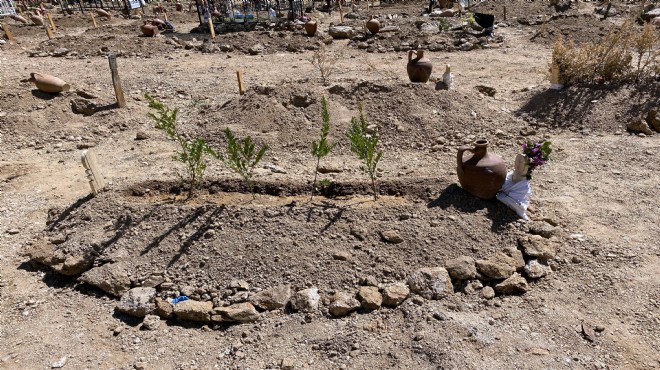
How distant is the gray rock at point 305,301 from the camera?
3869mm

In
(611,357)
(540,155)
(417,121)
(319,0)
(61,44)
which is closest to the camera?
(611,357)

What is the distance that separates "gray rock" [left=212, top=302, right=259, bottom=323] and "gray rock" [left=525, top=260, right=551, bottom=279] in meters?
2.57

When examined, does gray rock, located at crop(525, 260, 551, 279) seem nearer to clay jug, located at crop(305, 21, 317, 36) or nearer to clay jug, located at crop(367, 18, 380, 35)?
clay jug, located at crop(367, 18, 380, 35)

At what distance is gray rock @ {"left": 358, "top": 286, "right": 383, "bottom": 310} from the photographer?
3.81 metres

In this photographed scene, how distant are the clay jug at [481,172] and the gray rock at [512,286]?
104 centimetres

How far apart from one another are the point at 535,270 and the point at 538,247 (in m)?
0.29

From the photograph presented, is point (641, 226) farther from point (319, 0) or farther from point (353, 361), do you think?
point (319, 0)

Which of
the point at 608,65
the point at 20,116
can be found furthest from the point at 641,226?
the point at 20,116

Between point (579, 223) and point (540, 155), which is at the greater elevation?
point (540, 155)

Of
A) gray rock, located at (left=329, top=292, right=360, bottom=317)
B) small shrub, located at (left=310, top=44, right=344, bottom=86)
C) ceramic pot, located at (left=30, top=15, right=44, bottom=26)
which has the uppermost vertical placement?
ceramic pot, located at (left=30, top=15, right=44, bottom=26)

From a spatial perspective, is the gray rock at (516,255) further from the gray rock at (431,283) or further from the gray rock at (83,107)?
the gray rock at (83,107)

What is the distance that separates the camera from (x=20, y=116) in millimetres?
7812

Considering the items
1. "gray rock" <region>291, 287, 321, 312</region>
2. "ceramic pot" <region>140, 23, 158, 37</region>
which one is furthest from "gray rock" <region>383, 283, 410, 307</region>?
"ceramic pot" <region>140, 23, 158, 37</region>

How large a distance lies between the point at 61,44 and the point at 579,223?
49.7 feet
